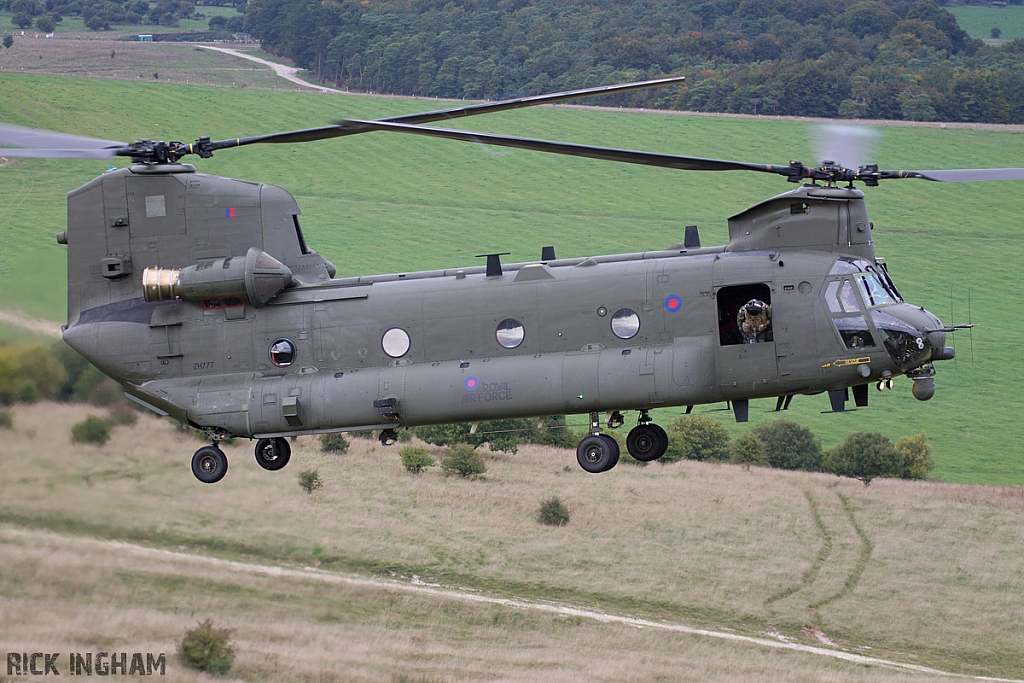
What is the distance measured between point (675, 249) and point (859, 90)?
9044 cm

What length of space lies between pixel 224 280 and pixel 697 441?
104 ft

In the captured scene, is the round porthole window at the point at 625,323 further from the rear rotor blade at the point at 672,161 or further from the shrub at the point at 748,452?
the shrub at the point at 748,452

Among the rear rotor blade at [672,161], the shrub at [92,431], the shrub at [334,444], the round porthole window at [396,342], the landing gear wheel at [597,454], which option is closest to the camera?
the rear rotor blade at [672,161]

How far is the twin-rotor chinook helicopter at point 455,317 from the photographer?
18047mm

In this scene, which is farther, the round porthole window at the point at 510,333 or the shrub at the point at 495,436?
the shrub at the point at 495,436

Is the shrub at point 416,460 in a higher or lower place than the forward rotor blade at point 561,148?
lower

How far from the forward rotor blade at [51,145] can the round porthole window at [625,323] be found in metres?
7.97

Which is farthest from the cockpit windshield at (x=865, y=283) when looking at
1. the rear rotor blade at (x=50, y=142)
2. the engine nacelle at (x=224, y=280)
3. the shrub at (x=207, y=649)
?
the shrub at (x=207, y=649)

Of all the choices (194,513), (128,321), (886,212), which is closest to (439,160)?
(886,212)

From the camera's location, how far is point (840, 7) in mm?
141000

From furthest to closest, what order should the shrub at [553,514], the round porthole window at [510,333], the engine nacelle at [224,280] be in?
the shrub at [553,514] < the engine nacelle at [224,280] < the round porthole window at [510,333]

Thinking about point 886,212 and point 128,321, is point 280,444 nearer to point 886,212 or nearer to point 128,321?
point 128,321

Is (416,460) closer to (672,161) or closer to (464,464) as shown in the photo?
(464,464)

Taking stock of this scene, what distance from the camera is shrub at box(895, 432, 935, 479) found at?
4909 centimetres
